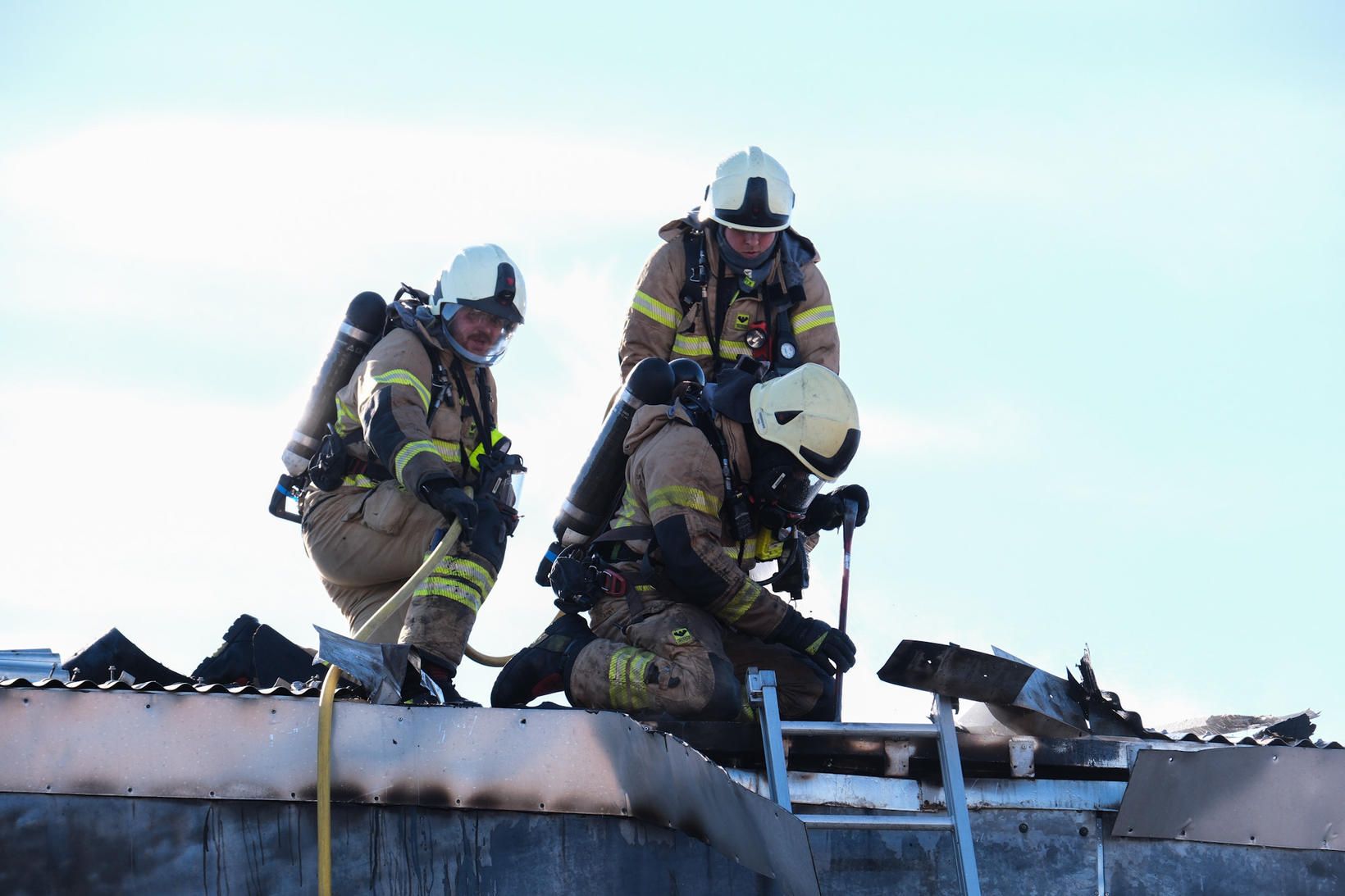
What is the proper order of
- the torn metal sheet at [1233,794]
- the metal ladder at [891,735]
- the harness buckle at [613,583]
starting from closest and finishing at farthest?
the metal ladder at [891,735] → the torn metal sheet at [1233,794] → the harness buckle at [613,583]

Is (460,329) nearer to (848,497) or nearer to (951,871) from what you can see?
(848,497)

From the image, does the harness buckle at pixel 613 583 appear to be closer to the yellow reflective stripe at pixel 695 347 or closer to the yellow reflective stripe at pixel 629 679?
the yellow reflective stripe at pixel 629 679

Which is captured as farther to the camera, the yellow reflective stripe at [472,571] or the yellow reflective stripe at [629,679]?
the yellow reflective stripe at [472,571]

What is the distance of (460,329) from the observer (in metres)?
7.70

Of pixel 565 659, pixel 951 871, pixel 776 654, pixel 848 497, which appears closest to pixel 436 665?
pixel 565 659

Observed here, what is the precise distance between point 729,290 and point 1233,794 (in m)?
3.09

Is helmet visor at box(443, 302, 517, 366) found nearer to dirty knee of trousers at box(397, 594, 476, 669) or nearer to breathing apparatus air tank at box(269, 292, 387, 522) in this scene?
breathing apparatus air tank at box(269, 292, 387, 522)

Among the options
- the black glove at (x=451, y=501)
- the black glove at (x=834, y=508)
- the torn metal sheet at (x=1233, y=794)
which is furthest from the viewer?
the black glove at (x=834, y=508)

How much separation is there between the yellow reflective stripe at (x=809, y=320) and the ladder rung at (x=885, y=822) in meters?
2.69

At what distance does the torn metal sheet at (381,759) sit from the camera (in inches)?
194

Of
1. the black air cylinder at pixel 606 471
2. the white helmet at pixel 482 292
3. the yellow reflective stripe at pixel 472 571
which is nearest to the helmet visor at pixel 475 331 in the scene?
the white helmet at pixel 482 292

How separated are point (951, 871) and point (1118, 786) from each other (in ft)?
2.10

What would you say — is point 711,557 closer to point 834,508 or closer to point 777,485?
point 777,485

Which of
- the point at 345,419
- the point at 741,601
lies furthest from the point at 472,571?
the point at 741,601
